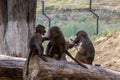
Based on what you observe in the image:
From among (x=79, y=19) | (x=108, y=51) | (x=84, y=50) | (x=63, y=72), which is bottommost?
(x=108, y=51)

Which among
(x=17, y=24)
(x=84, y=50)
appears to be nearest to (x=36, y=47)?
(x=84, y=50)

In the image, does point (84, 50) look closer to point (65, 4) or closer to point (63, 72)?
point (63, 72)

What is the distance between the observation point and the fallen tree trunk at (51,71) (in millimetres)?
6758

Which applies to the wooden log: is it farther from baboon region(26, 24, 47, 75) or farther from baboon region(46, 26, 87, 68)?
baboon region(46, 26, 87, 68)

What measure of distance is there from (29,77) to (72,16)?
1415 centimetres

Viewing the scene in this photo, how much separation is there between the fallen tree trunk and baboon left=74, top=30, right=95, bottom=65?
1.93 meters

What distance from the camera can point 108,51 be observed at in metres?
14.1

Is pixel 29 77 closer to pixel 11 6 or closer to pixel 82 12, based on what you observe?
pixel 11 6

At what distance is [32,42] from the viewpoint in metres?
7.23

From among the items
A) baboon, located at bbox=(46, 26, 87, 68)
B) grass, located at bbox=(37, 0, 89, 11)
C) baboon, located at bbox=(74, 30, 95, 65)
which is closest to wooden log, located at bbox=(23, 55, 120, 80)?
baboon, located at bbox=(46, 26, 87, 68)

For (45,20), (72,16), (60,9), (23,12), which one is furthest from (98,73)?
(60,9)

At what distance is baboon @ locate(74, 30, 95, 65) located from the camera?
30.9 feet

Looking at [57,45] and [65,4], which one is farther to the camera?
[65,4]

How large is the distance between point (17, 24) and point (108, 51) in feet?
16.0
